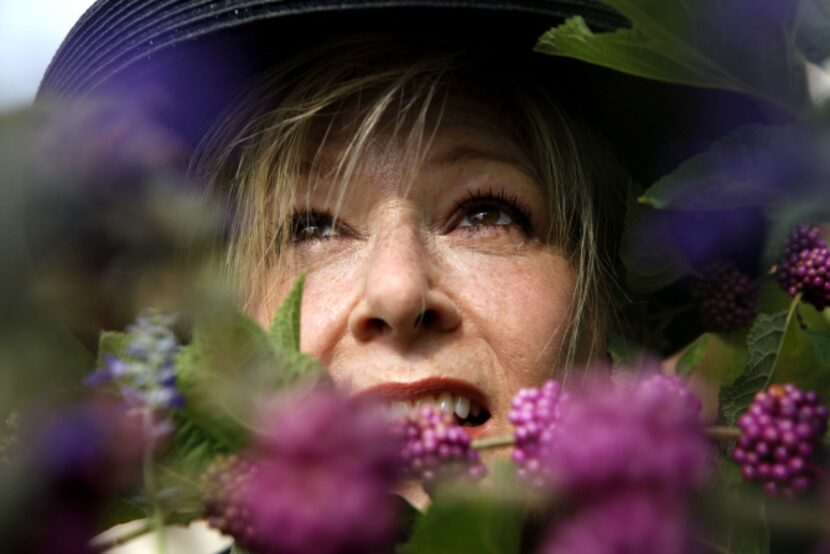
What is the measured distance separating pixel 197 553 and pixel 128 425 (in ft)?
10.2

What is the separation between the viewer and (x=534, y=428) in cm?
81

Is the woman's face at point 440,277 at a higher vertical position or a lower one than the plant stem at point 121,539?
higher

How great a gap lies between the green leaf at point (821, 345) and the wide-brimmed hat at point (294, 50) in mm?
280

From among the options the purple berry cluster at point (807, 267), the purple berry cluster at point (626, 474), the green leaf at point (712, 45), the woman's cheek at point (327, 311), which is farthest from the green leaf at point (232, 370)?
the purple berry cluster at point (807, 267)

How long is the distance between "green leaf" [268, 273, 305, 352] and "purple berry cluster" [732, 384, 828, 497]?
1.23 ft

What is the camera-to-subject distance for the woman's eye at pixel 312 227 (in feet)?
5.06

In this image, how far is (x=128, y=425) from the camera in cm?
72

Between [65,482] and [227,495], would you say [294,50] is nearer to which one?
[227,495]

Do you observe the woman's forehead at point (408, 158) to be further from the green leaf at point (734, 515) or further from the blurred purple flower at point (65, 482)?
the blurred purple flower at point (65, 482)

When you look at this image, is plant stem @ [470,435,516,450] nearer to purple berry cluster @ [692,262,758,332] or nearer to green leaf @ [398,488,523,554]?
green leaf @ [398,488,523,554]

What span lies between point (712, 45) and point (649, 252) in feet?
1.74

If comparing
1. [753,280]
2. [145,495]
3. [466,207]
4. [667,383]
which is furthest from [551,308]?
[145,495]

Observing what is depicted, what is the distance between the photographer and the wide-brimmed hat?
143 centimetres

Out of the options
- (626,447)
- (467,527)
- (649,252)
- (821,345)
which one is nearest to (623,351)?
(649,252)
